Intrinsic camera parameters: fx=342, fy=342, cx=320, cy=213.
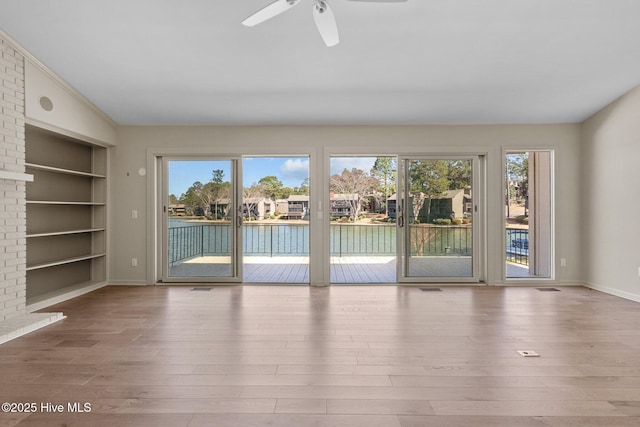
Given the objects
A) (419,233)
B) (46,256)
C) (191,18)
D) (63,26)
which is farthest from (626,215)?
(46,256)

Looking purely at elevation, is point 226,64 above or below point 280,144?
above

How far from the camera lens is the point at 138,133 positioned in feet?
17.4

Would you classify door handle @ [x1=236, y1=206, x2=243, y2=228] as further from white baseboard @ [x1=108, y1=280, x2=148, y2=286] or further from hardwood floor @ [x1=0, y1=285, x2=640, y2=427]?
white baseboard @ [x1=108, y1=280, x2=148, y2=286]

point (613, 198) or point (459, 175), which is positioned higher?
point (459, 175)

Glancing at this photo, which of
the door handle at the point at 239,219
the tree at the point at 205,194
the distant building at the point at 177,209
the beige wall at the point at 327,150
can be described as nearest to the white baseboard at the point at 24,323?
the beige wall at the point at 327,150

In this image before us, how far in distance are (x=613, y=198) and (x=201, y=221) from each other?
590cm

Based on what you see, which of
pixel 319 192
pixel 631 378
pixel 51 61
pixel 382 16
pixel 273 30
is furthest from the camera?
pixel 319 192

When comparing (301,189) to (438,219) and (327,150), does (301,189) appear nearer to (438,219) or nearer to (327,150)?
(327,150)

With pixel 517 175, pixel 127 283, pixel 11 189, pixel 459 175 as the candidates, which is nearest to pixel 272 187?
pixel 127 283

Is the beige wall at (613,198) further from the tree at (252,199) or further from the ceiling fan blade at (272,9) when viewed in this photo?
the tree at (252,199)

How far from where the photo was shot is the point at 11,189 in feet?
11.8

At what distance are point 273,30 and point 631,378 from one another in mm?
3971

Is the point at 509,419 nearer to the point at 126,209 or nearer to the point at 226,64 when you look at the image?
the point at 226,64

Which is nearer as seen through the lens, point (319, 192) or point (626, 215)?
point (626, 215)
